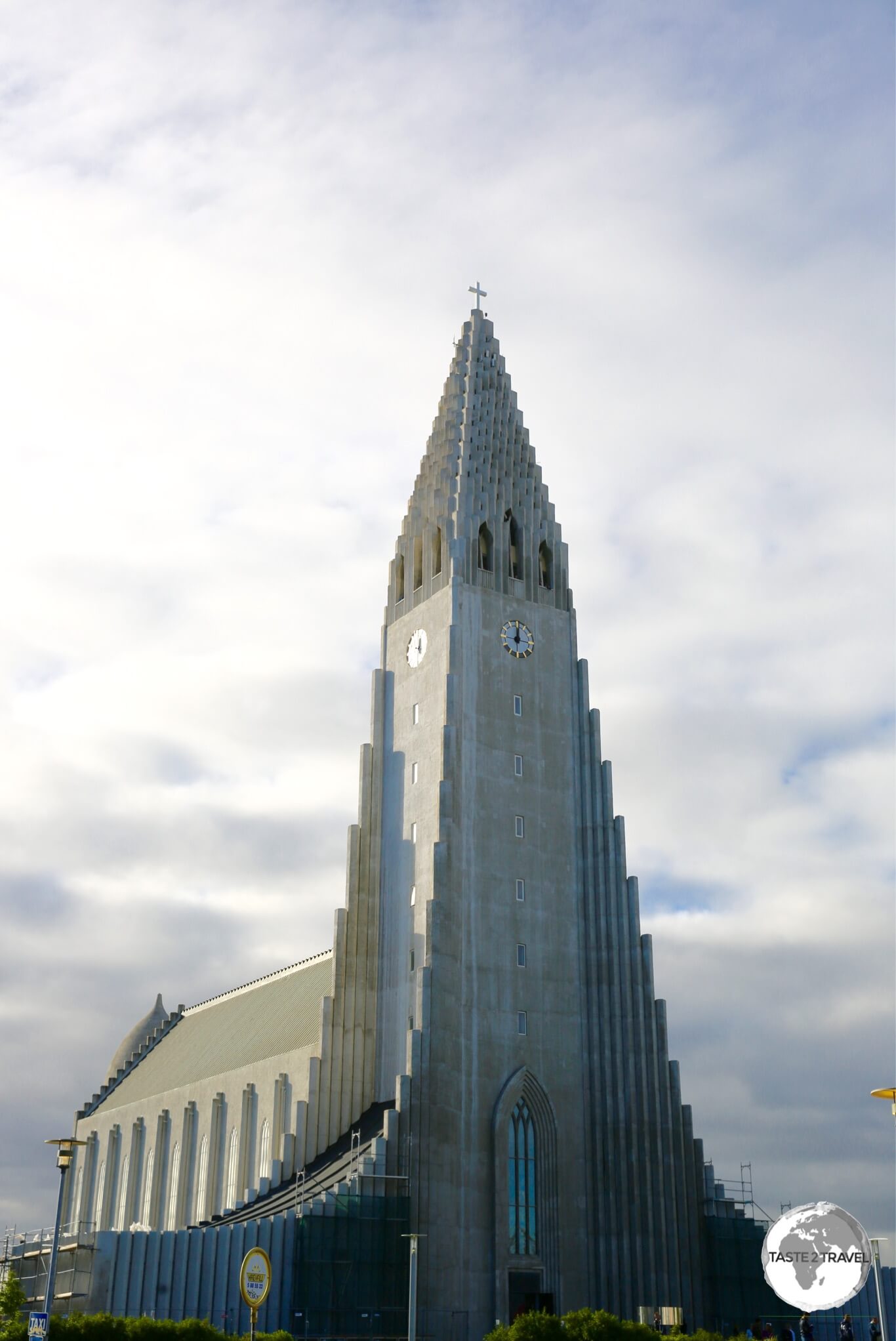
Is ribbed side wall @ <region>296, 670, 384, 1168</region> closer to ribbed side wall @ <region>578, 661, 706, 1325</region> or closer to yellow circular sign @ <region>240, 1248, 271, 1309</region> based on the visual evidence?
ribbed side wall @ <region>578, 661, 706, 1325</region>

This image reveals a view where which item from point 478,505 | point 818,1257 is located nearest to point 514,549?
point 478,505

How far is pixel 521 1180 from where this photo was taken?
7062cm

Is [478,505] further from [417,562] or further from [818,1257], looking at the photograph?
[818,1257]

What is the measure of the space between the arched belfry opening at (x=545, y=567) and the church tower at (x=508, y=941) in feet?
0.44

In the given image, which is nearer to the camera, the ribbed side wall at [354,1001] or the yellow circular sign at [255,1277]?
the yellow circular sign at [255,1277]

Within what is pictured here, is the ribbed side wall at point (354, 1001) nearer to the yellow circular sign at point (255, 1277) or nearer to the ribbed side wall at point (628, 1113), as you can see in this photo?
the ribbed side wall at point (628, 1113)

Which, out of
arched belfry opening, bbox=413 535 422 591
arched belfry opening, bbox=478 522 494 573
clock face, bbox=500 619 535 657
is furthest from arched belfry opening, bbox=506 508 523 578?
arched belfry opening, bbox=413 535 422 591

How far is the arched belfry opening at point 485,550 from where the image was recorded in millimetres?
82000

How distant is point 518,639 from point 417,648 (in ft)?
18.5

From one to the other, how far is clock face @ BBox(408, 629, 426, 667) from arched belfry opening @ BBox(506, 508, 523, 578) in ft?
20.1

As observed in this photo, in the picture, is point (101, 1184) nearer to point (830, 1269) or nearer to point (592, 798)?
point (592, 798)

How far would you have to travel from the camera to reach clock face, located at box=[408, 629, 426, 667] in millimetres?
81000

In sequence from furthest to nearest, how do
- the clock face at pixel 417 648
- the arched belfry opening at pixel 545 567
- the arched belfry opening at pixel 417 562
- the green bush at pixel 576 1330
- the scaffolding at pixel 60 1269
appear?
the arched belfry opening at pixel 417 562 → the arched belfry opening at pixel 545 567 → the clock face at pixel 417 648 → the scaffolding at pixel 60 1269 → the green bush at pixel 576 1330

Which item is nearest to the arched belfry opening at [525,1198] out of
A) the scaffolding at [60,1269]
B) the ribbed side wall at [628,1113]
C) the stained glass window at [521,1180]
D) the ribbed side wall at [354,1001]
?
the stained glass window at [521,1180]
